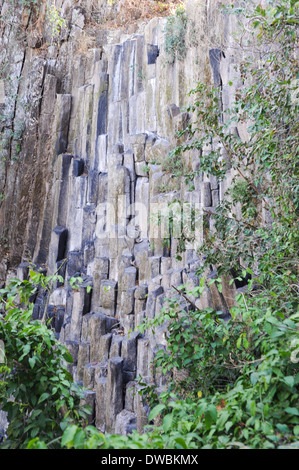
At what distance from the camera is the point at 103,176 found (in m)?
8.96

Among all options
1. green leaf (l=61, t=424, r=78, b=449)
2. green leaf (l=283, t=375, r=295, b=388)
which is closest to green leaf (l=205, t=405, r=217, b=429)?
green leaf (l=283, t=375, r=295, b=388)

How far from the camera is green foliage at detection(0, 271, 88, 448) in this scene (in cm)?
226

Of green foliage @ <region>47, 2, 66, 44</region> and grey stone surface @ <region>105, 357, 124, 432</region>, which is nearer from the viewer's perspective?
A: grey stone surface @ <region>105, 357, 124, 432</region>

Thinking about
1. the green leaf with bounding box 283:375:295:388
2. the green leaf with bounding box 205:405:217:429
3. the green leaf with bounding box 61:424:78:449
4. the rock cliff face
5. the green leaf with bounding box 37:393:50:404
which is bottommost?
the green leaf with bounding box 61:424:78:449

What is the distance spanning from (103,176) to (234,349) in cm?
638

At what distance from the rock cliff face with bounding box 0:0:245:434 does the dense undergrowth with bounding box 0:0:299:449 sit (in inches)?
27.4

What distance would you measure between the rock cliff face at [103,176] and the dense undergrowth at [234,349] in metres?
0.69

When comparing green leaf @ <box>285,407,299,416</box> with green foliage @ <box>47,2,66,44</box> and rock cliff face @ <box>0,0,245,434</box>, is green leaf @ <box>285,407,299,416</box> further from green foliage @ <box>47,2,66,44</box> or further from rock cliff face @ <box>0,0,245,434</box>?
green foliage @ <box>47,2,66,44</box>

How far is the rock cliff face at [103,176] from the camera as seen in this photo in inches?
237

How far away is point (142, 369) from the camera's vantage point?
225 inches

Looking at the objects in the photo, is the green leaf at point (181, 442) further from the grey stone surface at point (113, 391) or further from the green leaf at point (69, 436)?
the grey stone surface at point (113, 391)

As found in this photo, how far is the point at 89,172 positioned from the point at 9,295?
7.14m

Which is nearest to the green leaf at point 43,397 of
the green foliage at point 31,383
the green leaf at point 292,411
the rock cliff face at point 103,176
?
the green foliage at point 31,383

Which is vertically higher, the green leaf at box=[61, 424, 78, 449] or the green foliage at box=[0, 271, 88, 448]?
the green foliage at box=[0, 271, 88, 448]
